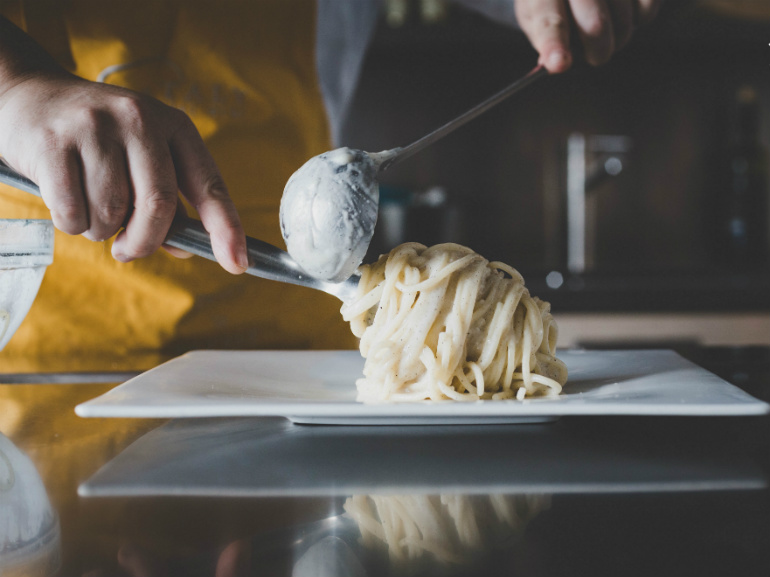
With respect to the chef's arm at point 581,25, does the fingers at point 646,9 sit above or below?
above

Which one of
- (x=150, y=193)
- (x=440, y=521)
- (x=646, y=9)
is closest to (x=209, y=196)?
(x=150, y=193)

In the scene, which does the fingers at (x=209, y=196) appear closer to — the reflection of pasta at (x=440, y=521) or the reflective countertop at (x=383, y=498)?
the reflective countertop at (x=383, y=498)

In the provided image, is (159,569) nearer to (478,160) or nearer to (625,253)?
(478,160)

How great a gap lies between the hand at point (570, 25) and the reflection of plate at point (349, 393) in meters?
0.48

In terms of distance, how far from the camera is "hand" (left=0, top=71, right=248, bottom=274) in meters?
0.77

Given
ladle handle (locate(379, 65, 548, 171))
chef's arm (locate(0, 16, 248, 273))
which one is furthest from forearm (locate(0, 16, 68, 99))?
ladle handle (locate(379, 65, 548, 171))

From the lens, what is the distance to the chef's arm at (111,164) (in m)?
0.77

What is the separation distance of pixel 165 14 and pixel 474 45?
4.88ft

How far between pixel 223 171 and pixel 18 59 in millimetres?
542

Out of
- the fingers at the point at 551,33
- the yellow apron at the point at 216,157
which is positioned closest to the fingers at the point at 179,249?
the yellow apron at the point at 216,157

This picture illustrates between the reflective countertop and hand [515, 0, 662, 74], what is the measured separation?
2.12ft

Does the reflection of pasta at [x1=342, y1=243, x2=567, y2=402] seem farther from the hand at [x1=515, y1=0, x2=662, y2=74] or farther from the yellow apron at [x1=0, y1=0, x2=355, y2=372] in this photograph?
the yellow apron at [x1=0, y1=0, x2=355, y2=372]

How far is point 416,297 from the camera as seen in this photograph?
92 centimetres

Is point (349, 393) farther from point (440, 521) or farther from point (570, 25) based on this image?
point (570, 25)
